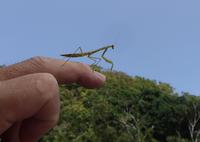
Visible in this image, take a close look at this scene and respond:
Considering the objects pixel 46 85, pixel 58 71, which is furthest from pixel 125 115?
pixel 46 85

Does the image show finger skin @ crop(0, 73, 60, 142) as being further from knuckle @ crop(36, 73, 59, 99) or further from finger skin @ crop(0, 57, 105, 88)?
finger skin @ crop(0, 57, 105, 88)

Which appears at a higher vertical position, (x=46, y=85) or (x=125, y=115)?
(x=46, y=85)

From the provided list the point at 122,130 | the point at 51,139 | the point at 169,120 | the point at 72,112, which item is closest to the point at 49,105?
the point at 51,139

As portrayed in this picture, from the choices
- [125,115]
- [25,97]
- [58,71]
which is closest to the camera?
[25,97]

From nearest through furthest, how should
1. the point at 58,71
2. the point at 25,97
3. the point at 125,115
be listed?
1. the point at 25,97
2. the point at 58,71
3. the point at 125,115

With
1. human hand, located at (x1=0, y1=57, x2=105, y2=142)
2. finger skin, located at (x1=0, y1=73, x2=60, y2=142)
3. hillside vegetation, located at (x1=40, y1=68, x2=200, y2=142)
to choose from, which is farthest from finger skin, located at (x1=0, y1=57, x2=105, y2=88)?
hillside vegetation, located at (x1=40, y1=68, x2=200, y2=142)

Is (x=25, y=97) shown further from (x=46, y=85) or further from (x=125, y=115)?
(x=125, y=115)
